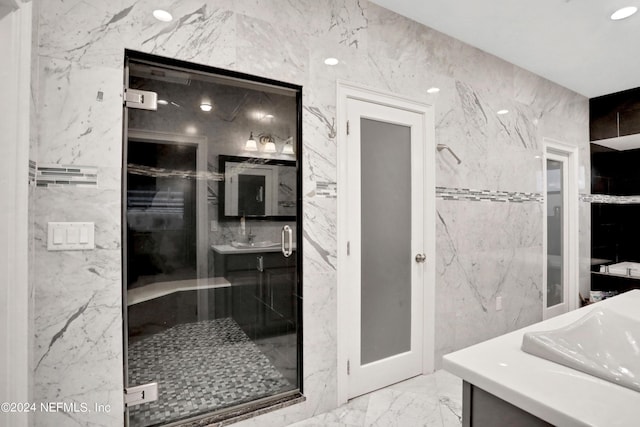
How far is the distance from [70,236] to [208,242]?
0.61 meters

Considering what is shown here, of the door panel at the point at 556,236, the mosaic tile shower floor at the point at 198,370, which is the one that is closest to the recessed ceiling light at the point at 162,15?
the mosaic tile shower floor at the point at 198,370

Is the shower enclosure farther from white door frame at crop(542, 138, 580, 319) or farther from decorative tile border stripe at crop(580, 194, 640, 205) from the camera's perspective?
decorative tile border stripe at crop(580, 194, 640, 205)

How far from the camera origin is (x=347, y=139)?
2240mm

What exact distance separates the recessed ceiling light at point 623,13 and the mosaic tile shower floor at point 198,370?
337 centimetres

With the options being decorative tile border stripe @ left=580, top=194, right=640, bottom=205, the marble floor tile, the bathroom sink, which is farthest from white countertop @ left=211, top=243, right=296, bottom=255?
decorative tile border stripe @ left=580, top=194, right=640, bottom=205

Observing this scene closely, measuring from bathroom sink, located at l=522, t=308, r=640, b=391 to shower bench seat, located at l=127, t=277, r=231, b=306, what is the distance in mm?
1460

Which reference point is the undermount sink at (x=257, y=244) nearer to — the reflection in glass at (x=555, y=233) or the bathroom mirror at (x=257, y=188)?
the bathroom mirror at (x=257, y=188)

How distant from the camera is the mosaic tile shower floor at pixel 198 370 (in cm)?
170

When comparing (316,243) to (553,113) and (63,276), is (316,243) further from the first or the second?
(553,113)

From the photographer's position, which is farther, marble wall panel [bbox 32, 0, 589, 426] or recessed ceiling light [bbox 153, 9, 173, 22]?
recessed ceiling light [bbox 153, 9, 173, 22]

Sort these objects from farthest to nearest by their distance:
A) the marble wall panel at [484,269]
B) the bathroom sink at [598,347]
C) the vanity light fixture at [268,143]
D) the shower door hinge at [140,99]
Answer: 1. the marble wall panel at [484,269]
2. the vanity light fixture at [268,143]
3. the shower door hinge at [140,99]
4. the bathroom sink at [598,347]

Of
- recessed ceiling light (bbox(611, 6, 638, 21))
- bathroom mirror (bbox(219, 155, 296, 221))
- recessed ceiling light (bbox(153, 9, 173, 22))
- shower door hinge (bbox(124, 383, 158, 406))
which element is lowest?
shower door hinge (bbox(124, 383, 158, 406))

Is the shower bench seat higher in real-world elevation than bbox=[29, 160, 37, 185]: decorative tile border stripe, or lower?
lower

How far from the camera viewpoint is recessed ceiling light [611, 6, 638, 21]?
92.7 inches
